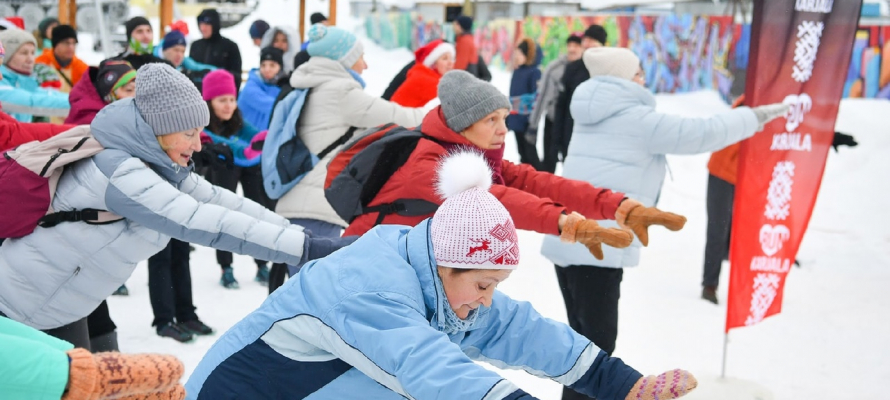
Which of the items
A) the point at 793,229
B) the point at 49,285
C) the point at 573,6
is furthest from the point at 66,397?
the point at 573,6

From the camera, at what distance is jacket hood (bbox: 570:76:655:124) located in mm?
4133

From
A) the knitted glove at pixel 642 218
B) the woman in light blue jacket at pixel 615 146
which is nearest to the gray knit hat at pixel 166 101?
the knitted glove at pixel 642 218

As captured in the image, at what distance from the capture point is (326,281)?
2074mm

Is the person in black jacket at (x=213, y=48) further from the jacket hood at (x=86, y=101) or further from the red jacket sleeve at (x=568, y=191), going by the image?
the red jacket sleeve at (x=568, y=191)

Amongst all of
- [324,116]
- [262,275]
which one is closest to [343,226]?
[324,116]

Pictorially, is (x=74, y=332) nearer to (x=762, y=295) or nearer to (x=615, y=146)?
(x=615, y=146)

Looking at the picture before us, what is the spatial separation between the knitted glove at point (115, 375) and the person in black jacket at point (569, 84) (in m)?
6.02

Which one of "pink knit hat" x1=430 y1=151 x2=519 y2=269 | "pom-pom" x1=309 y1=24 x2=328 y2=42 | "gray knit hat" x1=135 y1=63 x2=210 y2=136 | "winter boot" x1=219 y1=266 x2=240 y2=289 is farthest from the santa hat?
"pink knit hat" x1=430 y1=151 x2=519 y2=269

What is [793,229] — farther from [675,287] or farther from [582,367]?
[582,367]

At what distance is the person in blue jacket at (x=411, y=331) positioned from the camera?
190cm

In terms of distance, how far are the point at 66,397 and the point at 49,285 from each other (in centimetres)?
156

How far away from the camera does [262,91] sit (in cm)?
693

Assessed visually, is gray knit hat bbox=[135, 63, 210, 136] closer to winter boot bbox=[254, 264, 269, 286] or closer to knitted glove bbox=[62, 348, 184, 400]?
knitted glove bbox=[62, 348, 184, 400]

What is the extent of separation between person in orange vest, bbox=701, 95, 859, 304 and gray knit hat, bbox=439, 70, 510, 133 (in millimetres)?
3506
